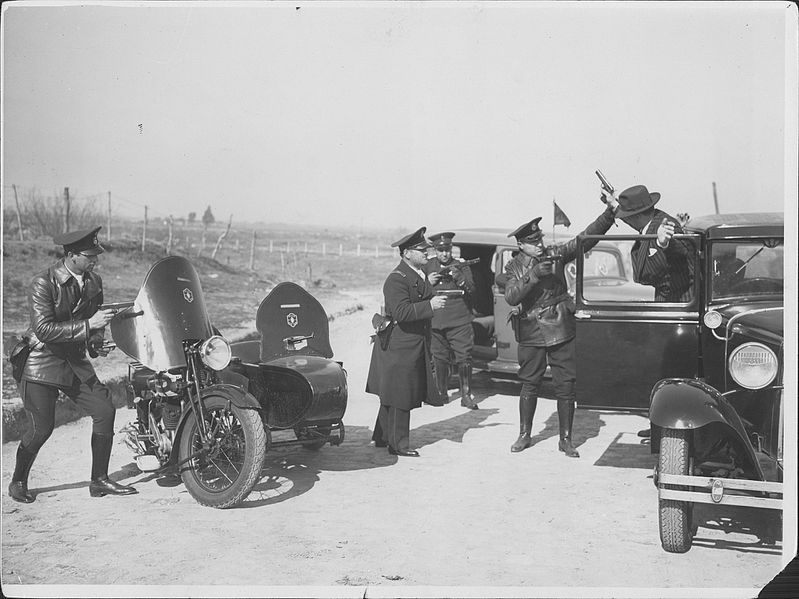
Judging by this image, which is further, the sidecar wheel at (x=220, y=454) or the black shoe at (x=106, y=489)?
the black shoe at (x=106, y=489)

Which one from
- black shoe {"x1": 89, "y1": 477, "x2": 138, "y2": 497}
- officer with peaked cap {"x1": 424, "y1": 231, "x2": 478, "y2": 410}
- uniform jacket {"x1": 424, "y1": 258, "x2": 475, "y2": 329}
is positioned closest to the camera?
black shoe {"x1": 89, "y1": 477, "x2": 138, "y2": 497}

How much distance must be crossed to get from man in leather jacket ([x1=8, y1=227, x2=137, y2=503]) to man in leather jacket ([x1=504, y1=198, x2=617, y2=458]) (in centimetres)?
342

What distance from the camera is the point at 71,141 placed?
289 inches

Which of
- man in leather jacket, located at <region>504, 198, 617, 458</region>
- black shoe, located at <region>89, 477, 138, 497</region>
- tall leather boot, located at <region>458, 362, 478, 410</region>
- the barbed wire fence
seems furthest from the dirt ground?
the barbed wire fence

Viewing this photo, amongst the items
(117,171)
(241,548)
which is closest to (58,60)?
(117,171)

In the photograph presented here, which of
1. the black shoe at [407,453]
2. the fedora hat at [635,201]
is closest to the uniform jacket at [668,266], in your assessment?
the fedora hat at [635,201]

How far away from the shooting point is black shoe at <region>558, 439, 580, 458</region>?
22.4ft

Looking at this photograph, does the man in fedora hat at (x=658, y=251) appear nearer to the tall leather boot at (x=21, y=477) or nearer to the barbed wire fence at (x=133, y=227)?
the tall leather boot at (x=21, y=477)

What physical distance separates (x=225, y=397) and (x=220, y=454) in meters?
0.41

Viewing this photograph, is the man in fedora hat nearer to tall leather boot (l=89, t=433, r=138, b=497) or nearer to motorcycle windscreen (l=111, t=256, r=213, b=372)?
motorcycle windscreen (l=111, t=256, r=213, b=372)

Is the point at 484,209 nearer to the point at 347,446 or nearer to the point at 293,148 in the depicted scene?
the point at 293,148

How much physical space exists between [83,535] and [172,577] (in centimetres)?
89

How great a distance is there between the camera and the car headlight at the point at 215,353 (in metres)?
5.50

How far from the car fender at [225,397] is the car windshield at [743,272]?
3.33 metres
